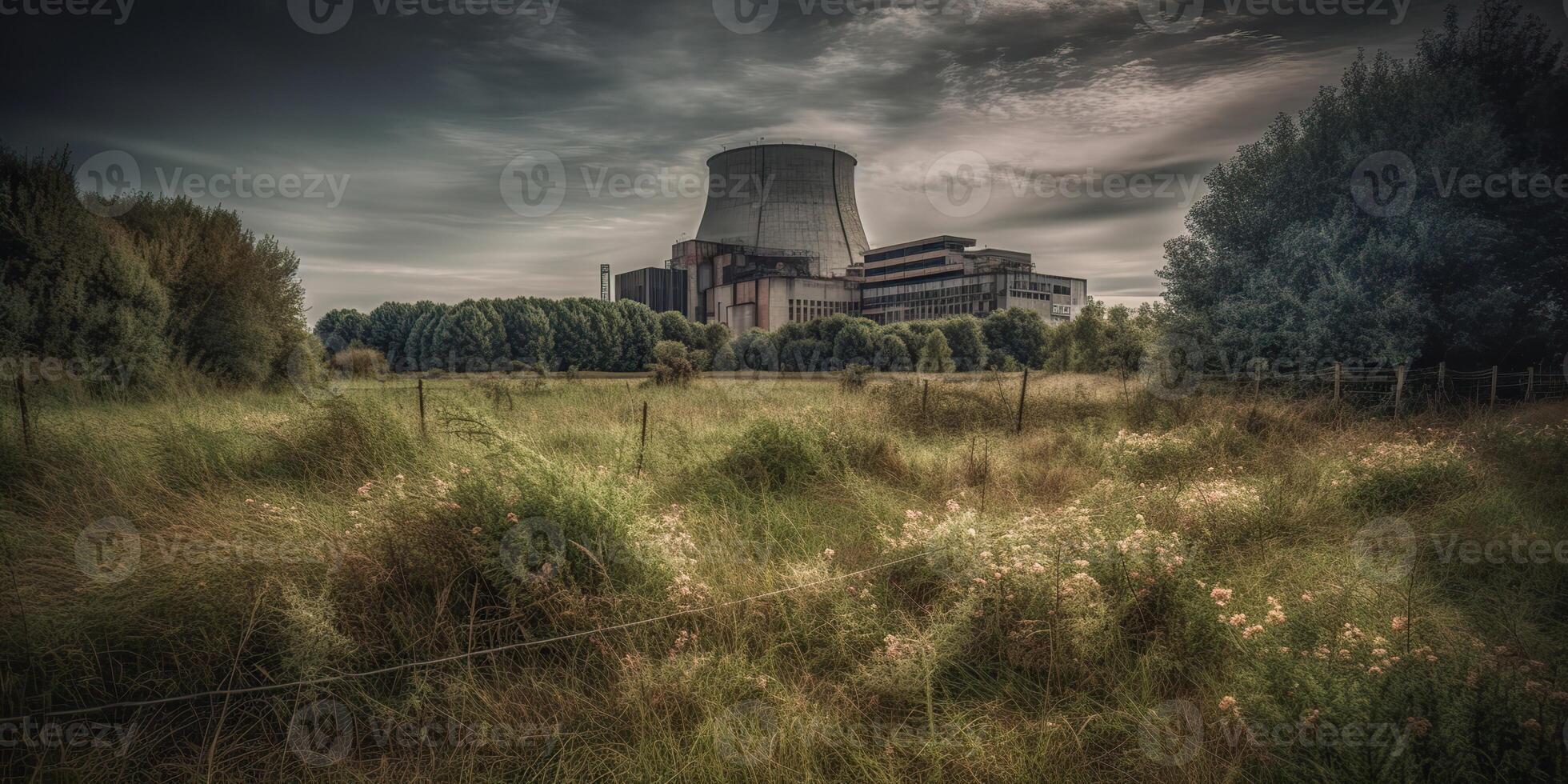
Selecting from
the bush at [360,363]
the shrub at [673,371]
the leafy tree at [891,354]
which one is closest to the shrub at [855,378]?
the shrub at [673,371]

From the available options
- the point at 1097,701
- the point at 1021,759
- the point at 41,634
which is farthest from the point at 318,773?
the point at 1097,701

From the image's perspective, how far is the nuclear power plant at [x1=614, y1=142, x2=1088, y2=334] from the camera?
1515 inches

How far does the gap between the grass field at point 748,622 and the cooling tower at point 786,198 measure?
34.5 m

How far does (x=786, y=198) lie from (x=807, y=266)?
3153 cm

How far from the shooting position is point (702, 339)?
56.2 m

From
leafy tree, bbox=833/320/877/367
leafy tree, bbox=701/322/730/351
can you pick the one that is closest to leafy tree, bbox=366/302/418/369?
leafy tree, bbox=701/322/730/351

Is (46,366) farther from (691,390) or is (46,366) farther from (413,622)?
(413,622)

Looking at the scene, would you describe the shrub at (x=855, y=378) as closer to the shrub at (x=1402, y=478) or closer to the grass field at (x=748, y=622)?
the shrub at (x=1402, y=478)

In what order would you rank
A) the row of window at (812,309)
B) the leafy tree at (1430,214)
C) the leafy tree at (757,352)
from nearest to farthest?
1. the leafy tree at (1430,214)
2. the leafy tree at (757,352)
3. the row of window at (812,309)

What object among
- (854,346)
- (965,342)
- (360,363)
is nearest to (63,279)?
(360,363)

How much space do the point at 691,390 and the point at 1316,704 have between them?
14.0 meters

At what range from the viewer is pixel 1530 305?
12164 mm

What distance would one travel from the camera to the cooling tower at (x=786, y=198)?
38000 millimetres

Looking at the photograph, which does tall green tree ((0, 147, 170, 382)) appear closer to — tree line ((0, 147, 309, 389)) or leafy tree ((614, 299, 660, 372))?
tree line ((0, 147, 309, 389))
